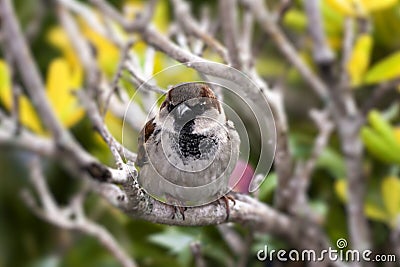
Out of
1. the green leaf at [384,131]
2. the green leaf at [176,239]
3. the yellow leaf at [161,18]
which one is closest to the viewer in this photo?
the green leaf at [176,239]

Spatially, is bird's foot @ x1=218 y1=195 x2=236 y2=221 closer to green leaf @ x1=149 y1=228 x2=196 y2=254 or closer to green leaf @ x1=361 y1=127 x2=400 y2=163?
green leaf @ x1=149 y1=228 x2=196 y2=254

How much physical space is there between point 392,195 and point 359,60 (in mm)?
Result: 229

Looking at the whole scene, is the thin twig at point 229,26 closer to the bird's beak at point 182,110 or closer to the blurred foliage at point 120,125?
the blurred foliage at point 120,125

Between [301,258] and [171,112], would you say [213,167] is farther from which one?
[301,258]

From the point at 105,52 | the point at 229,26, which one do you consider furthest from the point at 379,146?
the point at 105,52

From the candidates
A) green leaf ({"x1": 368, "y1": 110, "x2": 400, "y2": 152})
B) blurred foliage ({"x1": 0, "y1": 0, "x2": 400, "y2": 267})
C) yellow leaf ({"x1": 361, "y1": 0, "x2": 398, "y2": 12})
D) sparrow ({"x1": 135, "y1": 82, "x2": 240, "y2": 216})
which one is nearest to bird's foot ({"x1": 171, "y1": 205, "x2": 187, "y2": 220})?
sparrow ({"x1": 135, "y1": 82, "x2": 240, "y2": 216})

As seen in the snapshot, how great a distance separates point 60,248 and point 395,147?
2.50ft

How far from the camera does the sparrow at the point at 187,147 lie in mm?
521

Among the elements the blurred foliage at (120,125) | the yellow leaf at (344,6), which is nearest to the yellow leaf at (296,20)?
the blurred foliage at (120,125)

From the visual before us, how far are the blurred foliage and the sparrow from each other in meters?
0.32

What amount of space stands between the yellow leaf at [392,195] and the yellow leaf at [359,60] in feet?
0.59

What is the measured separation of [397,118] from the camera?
133 centimetres

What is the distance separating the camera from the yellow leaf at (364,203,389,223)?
111cm

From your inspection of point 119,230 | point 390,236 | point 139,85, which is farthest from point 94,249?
point 139,85
